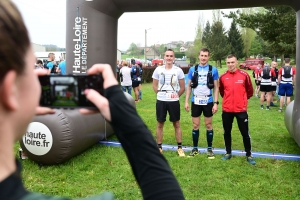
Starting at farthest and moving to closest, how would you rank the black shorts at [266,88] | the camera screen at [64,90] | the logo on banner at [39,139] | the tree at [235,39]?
1. the tree at [235,39]
2. the black shorts at [266,88]
3. the logo on banner at [39,139]
4. the camera screen at [64,90]

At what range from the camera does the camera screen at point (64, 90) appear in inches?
37.5

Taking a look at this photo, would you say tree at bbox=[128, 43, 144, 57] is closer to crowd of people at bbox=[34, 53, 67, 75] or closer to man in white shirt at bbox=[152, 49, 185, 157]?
crowd of people at bbox=[34, 53, 67, 75]

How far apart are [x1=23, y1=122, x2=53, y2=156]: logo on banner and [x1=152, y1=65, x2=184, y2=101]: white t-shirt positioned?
6.53 feet

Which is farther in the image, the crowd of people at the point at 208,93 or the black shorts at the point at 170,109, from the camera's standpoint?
the black shorts at the point at 170,109

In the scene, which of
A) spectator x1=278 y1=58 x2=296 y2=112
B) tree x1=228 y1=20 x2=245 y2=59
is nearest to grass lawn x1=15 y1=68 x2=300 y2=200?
spectator x1=278 y1=58 x2=296 y2=112

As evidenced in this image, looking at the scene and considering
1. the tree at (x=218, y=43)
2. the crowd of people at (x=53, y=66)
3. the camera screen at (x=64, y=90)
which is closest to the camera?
the camera screen at (x=64, y=90)

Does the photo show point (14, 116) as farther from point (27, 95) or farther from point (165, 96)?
point (165, 96)

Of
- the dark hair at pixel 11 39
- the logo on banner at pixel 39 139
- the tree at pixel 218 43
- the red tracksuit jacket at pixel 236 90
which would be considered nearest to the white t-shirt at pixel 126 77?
the red tracksuit jacket at pixel 236 90

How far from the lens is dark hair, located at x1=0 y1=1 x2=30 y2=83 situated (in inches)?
23.5

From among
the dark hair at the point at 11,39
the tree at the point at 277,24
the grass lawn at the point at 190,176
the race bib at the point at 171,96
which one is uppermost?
the tree at the point at 277,24

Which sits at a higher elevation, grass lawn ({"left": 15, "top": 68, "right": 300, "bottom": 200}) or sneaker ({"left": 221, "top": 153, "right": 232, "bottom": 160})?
sneaker ({"left": 221, "top": 153, "right": 232, "bottom": 160})

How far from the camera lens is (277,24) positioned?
43.2 feet

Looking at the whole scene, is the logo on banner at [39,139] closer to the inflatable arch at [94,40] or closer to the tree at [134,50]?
the inflatable arch at [94,40]

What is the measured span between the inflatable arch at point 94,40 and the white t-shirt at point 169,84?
3.21 ft
